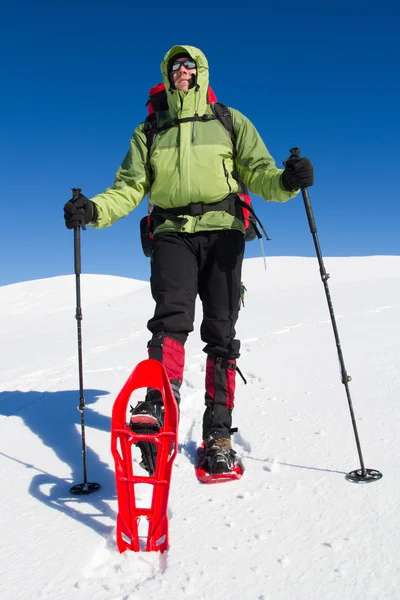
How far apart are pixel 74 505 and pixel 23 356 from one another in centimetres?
670

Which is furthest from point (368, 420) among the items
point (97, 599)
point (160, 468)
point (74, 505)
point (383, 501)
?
point (97, 599)

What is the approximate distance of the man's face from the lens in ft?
9.91

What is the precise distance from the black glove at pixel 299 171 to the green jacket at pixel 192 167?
0.58 feet

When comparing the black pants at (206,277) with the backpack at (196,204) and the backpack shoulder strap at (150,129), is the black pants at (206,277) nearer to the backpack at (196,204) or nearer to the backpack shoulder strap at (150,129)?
the backpack at (196,204)

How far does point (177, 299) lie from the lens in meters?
2.72

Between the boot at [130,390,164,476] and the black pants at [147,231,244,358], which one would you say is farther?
the black pants at [147,231,244,358]

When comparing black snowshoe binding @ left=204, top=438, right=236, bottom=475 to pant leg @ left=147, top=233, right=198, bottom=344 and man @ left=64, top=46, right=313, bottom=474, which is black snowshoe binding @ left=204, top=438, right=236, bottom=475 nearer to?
man @ left=64, top=46, right=313, bottom=474

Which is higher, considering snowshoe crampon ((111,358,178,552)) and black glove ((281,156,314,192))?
black glove ((281,156,314,192))

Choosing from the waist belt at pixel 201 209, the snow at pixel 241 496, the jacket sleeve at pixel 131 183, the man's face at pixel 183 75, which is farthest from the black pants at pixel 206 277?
the man's face at pixel 183 75

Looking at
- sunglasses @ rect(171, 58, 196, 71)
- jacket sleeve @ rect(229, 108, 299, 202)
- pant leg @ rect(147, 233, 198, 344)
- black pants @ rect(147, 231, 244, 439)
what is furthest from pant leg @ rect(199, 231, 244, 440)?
sunglasses @ rect(171, 58, 196, 71)

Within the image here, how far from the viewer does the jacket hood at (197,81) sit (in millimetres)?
2994

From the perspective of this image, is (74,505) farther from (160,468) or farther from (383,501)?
(383,501)

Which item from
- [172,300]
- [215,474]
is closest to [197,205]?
[172,300]

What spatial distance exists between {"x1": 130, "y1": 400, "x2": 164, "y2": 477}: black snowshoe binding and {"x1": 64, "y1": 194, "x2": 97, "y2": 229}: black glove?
44.4 inches
